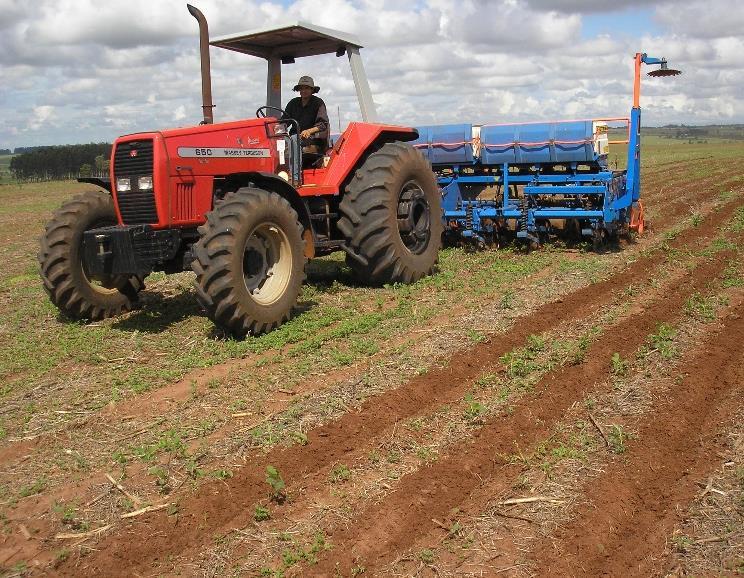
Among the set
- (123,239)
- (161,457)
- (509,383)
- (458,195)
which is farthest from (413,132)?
(161,457)

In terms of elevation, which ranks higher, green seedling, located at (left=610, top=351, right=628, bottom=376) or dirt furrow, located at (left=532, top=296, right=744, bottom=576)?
green seedling, located at (left=610, top=351, right=628, bottom=376)

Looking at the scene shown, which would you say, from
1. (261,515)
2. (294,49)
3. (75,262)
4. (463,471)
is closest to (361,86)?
(294,49)

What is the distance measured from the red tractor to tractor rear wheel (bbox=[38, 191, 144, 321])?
0.03 ft

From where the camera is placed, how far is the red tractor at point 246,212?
6.07 m

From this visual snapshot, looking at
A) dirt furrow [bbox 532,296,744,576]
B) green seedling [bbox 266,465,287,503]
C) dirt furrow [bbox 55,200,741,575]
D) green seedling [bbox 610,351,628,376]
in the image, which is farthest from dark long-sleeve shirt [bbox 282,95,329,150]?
green seedling [bbox 266,465,287,503]

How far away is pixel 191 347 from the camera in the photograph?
614 cm

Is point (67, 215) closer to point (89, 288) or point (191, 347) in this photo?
point (89, 288)

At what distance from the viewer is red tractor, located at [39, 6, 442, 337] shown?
607 cm

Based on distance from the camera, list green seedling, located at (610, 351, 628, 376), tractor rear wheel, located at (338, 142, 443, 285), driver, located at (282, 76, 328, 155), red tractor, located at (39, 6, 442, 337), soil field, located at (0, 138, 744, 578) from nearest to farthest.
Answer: soil field, located at (0, 138, 744, 578) → green seedling, located at (610, 351, 628, 376) → red tractor, located at (39, 6, 442, 337) → tractor rear wheel, located at (338, 142, 443, 285) → driver, located at (282, 76, 328, 155)

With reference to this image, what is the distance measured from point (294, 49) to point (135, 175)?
9.04 feet

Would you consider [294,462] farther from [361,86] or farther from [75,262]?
[361,86]

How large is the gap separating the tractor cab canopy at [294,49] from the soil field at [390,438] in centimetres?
244

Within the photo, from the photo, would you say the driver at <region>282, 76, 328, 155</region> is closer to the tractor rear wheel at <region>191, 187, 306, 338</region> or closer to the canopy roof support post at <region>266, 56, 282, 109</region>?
the canopy roof support post at <region>266, 56, 282, 109</region>

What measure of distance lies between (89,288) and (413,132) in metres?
4.15
